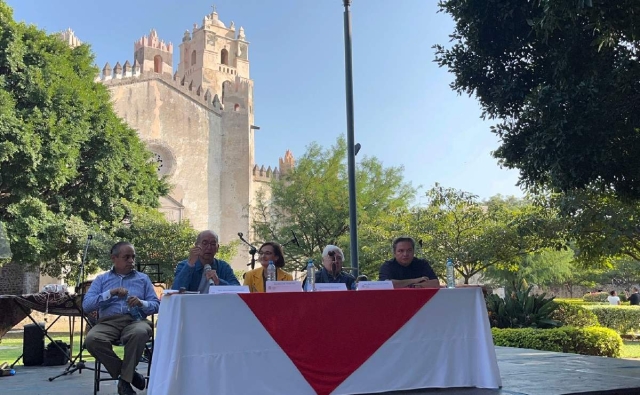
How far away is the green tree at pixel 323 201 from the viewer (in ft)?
84.6

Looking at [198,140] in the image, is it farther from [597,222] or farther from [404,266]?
[404,266]

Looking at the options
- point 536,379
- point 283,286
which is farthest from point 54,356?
point 536,379

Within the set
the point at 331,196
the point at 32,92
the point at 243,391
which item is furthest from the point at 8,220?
the point at 243,391

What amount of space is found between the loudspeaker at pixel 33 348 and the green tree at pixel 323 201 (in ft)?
54.7

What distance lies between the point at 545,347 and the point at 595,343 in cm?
109

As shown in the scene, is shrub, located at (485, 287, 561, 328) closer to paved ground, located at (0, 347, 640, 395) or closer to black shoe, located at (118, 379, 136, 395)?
paved ground, located at (0, 347, 640, 395)

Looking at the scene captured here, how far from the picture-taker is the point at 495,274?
35.0m

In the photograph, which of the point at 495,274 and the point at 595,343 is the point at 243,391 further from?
the point at 495,274

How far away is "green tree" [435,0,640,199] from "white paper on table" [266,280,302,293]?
325cm

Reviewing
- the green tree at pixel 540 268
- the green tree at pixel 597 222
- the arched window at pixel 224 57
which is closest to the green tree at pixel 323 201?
the green tree at pixel 540 268

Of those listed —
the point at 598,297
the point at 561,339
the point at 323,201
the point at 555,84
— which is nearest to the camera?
the point at 555,84

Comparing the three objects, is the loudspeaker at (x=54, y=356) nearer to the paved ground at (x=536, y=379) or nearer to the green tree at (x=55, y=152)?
the paved ground at (x=536, y=379)

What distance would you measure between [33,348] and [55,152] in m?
15.5

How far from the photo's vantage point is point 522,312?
35.1ft
